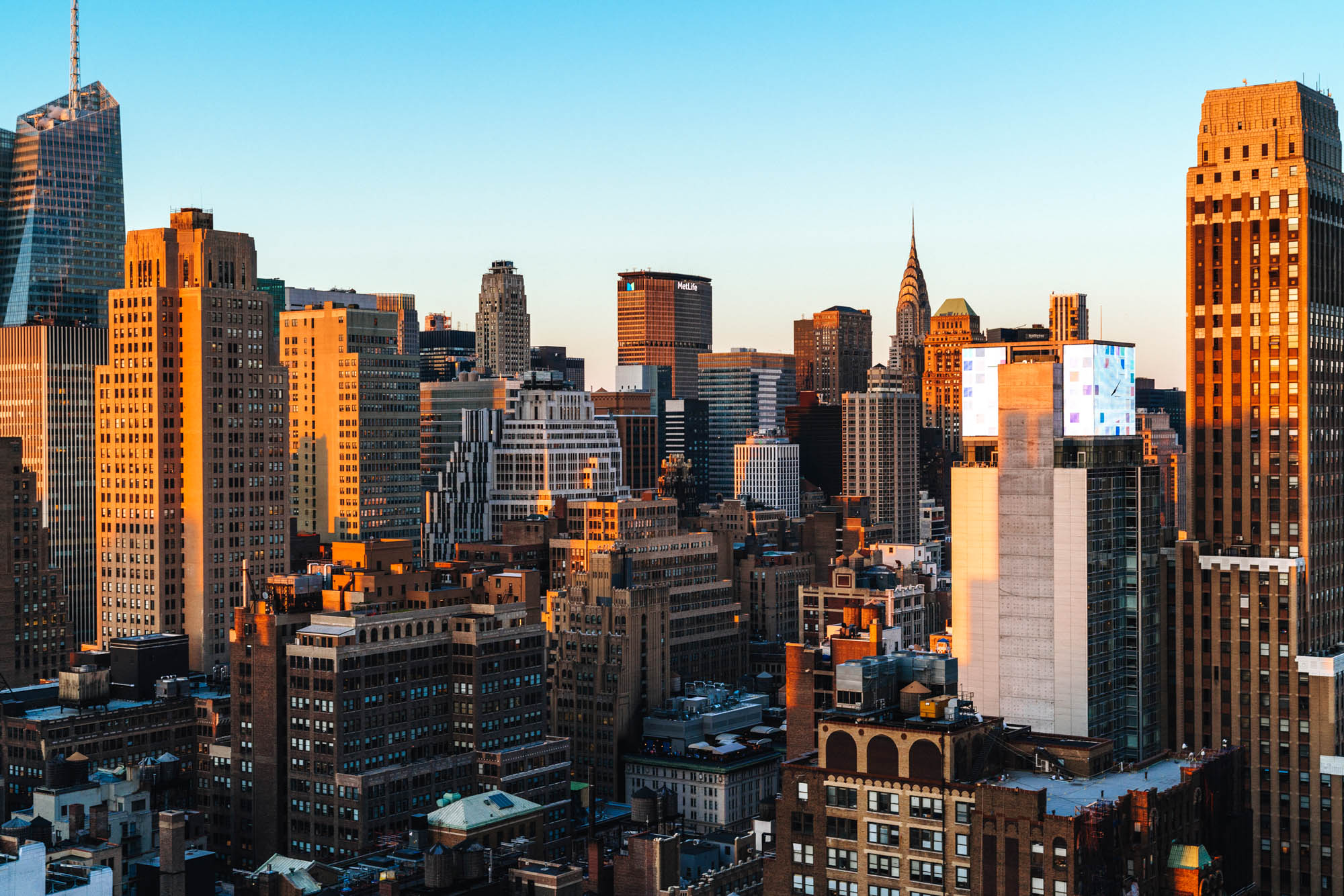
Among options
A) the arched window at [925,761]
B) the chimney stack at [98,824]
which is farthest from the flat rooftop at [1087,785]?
the chimney stack at [98,824]

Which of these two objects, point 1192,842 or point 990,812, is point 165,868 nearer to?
point 990,812

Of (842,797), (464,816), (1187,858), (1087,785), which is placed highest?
(842,797)

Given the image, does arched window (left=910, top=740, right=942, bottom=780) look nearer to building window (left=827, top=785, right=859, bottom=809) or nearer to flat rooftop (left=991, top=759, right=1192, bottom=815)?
flat rooftop (left=991, top=759, right=1192, bottom=815)

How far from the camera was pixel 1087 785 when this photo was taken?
144 m

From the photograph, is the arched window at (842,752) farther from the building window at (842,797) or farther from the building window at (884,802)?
the building window at (884,802)

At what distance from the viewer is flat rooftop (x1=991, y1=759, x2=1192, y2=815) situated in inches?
5349

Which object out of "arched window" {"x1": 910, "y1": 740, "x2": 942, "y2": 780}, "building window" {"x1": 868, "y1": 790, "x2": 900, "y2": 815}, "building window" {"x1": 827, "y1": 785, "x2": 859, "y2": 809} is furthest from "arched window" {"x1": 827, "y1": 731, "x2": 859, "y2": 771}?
"arched window" {"x1": 910, "y1": 740, "x2": 942, "y2": 780}

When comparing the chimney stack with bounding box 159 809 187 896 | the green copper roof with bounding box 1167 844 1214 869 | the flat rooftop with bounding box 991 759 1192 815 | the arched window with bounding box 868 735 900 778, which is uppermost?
the arched window with bounding box 868 735 900 778

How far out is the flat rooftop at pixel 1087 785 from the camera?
135875 millimetres

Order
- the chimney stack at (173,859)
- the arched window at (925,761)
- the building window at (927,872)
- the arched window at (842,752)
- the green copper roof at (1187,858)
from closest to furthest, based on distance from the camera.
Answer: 1. the building window at (927,872)
2. the arched window at (925,761)
3. the arched window at (842,752)
4. the green copper roof at (1187,858)
5. the chimney stack at (173,859)

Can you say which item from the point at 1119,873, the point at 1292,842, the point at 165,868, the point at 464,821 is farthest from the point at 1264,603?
the point at 165,868

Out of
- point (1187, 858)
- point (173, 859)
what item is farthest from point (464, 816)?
point (1187, 858)

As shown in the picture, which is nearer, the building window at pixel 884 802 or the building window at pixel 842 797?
the building window at pixel 884 802

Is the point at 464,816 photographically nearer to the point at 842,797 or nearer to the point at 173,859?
the point at 173,859
